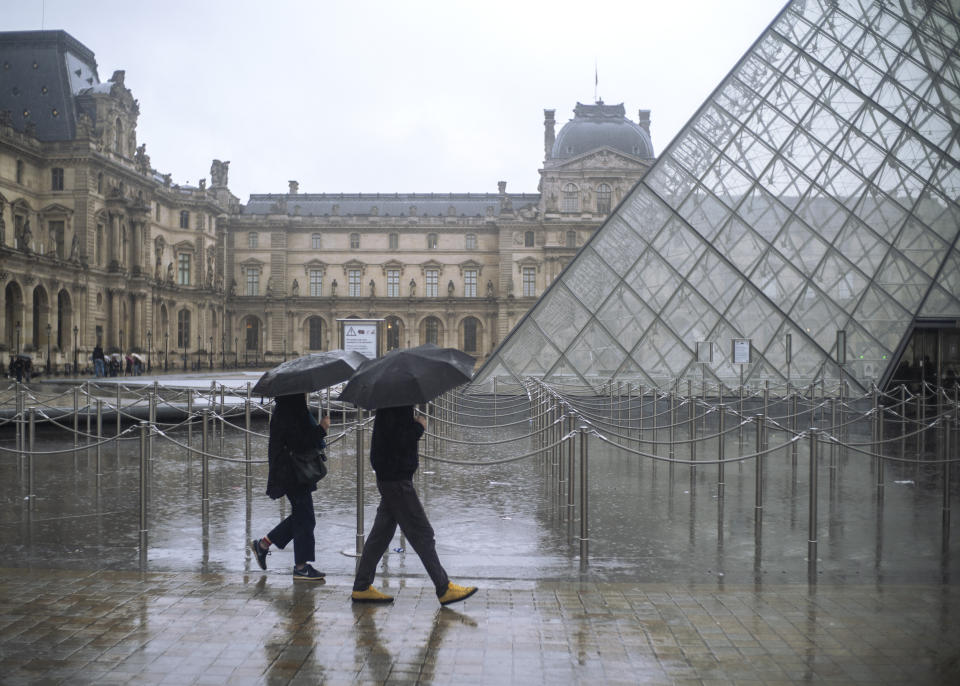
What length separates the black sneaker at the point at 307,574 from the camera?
5.15m

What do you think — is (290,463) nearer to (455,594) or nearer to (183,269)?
(455,594)

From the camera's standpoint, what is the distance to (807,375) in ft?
54.4

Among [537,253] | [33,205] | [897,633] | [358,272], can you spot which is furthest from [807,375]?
[358,272]

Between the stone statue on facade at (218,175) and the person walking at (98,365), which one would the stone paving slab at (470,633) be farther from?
the stone statue on facade at (218,175)

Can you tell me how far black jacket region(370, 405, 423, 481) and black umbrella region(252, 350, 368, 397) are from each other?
22.3 inches

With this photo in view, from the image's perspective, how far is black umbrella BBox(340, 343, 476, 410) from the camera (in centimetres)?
468

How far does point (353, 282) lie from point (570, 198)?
54.6ft

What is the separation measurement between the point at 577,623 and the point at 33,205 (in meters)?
43.3

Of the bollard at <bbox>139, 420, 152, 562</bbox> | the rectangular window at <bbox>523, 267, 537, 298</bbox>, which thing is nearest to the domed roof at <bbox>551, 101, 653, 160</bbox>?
the rectangular window at <bbox>523, 267, 537, 298</bbox>

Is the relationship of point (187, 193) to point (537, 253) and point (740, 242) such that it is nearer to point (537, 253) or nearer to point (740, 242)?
point (537, 253)

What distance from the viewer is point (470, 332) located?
61.8 m

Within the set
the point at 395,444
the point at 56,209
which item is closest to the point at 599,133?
the point at 56,209

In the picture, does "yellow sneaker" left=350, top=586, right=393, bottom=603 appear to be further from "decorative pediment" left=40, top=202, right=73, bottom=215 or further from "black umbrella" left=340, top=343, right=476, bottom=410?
"decorative pediment" left=40, top=202, right=73, bottom=215

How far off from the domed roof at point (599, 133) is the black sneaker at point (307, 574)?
5319 centimetres
